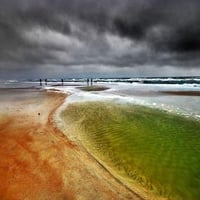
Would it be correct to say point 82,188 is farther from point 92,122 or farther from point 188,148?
point 92,122

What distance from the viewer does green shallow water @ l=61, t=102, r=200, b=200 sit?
22.8 ft

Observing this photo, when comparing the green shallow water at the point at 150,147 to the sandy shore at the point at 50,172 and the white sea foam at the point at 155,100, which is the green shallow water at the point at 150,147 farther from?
the white sea foam at the point at 155,100

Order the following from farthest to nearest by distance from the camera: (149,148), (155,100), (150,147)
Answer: (155,100) → (150,147) → (149,148)

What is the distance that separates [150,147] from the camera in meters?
9.95

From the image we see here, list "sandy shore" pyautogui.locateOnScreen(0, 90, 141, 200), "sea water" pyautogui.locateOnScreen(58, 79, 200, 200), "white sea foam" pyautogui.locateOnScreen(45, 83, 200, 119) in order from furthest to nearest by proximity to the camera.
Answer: "white sea foam" pyautogui.locateOnScreen(45, 83, 200, 119) → "sea water" pyautogui.locateOnScreen(58, 79, 200, 200) → "sandy shore" pyautogui.locateOnScreen(0, 90, 141, 200)

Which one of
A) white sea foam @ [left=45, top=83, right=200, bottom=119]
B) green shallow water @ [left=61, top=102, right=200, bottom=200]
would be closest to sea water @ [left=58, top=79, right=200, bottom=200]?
green shallow water @ [left=61, top=102, right=200, bottom=200]

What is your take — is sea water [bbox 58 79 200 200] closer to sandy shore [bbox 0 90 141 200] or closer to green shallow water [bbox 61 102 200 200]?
green shallow water [bbox 61 102 200 200]

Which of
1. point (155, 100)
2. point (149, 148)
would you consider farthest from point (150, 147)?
point (155, 100)

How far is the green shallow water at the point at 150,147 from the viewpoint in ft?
22.8

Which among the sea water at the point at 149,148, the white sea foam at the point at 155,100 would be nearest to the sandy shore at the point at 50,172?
the sea water at the point at 149,148

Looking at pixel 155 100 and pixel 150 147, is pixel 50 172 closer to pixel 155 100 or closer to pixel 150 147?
pixel 150 147

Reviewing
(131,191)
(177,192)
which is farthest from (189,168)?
(131,191)

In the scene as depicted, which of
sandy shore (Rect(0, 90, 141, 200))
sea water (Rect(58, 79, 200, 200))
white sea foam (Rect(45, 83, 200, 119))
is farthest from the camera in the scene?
white sea foam (Rect(45, 83, 200, 119))

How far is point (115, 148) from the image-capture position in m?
10.0
